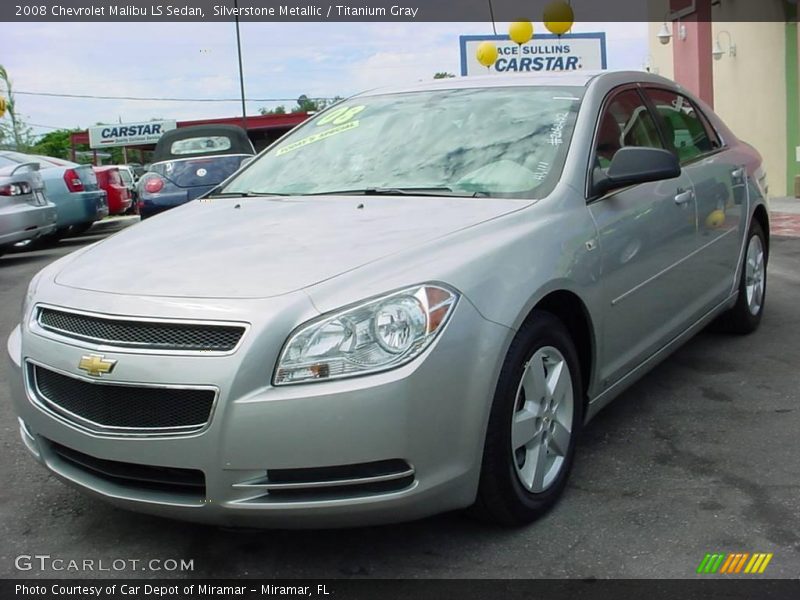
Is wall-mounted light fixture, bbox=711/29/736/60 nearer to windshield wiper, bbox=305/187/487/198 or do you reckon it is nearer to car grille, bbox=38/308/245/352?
windshield wiper, bbox=305/187/487/198

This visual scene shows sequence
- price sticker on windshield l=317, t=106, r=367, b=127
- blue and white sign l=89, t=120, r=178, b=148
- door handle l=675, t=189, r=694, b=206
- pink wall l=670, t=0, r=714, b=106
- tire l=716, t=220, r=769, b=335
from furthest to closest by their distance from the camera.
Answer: blue and white sign l=89, t=120, r=178, b=148 < pink wall l=670, t=0, r=714, b=106 < tire l=716, t=220, r=769, b=335 < price sticker on windshield l=317, t=106, r=367, b=127 < door handle l=675, t=189, r=694, b=206

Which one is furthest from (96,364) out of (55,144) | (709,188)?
(55,144)

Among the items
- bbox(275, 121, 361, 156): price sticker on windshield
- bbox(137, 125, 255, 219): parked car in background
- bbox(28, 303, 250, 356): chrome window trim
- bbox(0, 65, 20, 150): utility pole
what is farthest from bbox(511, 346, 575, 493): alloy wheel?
bbox(0, 65, 20, 150): utility pole

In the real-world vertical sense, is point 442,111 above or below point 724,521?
above

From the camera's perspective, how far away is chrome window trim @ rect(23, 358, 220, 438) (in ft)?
8.21

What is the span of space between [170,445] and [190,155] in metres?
10.4

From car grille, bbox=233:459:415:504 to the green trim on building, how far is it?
529 inches

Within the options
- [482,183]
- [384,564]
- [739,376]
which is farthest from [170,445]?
[739,376]

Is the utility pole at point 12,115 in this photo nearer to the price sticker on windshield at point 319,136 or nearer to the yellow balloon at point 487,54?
the yellow balloon at point 487,54

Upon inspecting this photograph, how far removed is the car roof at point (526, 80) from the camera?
4016 millimetres

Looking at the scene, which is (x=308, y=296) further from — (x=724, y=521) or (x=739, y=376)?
(x=739, y=376)

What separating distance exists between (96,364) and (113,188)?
14607mm

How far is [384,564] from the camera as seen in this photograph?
2.83 meters

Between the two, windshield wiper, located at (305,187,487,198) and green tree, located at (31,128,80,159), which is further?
green tree, located at (31,128,80,159)
